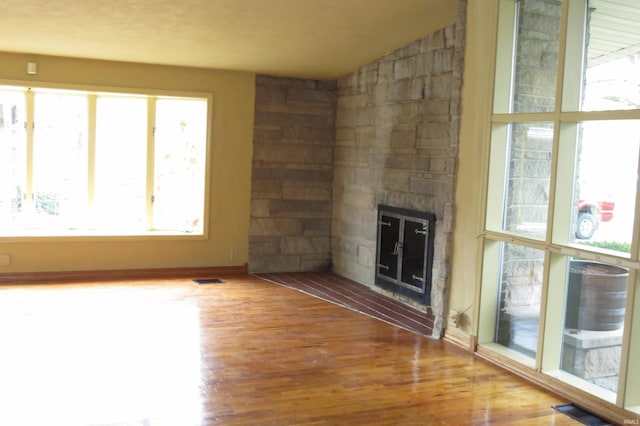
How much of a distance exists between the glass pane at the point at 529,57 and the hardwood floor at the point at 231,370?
6.07ft

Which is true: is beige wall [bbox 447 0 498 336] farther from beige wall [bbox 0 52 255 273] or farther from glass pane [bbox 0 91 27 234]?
glass pane [bbox 0 91 27 234]

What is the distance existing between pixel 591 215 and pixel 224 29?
3.44 metres

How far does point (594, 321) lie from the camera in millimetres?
3752

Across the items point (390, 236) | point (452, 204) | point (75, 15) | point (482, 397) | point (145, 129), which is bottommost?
point (482, 397)

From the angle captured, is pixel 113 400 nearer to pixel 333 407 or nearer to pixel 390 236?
pixel 333 407

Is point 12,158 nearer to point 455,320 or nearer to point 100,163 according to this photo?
point 100,163

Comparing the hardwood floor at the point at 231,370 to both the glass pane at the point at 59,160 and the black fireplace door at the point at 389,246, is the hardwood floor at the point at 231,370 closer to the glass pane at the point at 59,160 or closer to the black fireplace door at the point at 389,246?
the black fireplace door at the point at 389,246

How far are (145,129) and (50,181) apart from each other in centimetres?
113

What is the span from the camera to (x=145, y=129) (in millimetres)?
6969

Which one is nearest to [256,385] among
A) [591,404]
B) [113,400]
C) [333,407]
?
[333,407]

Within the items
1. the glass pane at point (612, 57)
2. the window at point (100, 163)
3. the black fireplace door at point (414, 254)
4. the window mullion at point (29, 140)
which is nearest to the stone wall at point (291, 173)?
the window at point (100, 163)

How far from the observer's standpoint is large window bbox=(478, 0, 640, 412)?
3.55 metres

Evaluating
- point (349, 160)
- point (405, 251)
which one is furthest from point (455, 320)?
point (349, 160)

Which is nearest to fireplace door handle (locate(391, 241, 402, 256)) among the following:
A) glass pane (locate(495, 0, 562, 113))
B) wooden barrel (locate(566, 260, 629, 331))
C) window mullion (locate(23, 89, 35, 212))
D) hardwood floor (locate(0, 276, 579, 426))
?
hardwood floor (locate(0, 276, 579, 426))
